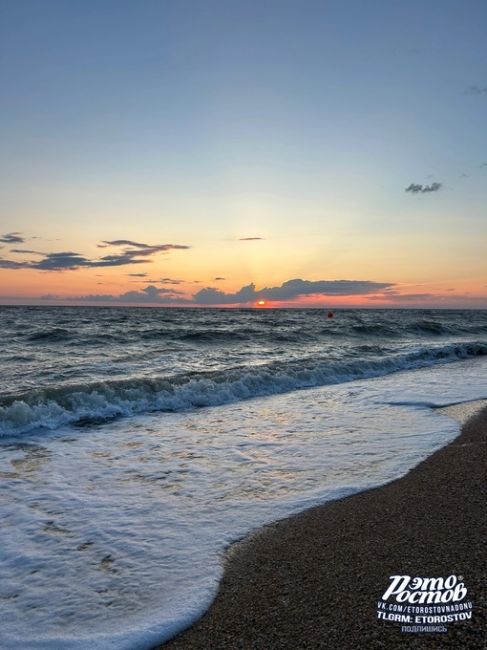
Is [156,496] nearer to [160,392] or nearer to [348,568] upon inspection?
[348,568]

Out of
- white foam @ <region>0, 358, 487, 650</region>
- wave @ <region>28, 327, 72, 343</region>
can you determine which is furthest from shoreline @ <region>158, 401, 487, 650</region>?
wave @ <region>28, 327, 72, 343</region>

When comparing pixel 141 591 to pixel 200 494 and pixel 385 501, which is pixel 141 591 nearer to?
pixel 200 494

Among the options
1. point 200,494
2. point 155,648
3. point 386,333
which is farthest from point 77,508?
point 386,333

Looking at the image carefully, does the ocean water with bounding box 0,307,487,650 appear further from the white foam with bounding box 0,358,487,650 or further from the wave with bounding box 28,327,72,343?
the wave with bounding box 28,327,72,343

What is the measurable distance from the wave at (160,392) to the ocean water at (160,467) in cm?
5

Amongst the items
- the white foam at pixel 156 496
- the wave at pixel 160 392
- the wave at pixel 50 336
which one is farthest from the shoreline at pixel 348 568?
the wave at pixel 50 336

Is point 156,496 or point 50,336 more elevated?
point 50,336

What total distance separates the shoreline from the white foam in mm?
240

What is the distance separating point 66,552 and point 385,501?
10.2 feet

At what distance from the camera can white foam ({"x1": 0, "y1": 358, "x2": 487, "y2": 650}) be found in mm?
3336

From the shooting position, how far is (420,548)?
151 inches

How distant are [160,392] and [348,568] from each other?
8586 millimetres

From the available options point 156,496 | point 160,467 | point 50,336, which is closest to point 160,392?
point 160,467

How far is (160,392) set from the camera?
11.7 m
